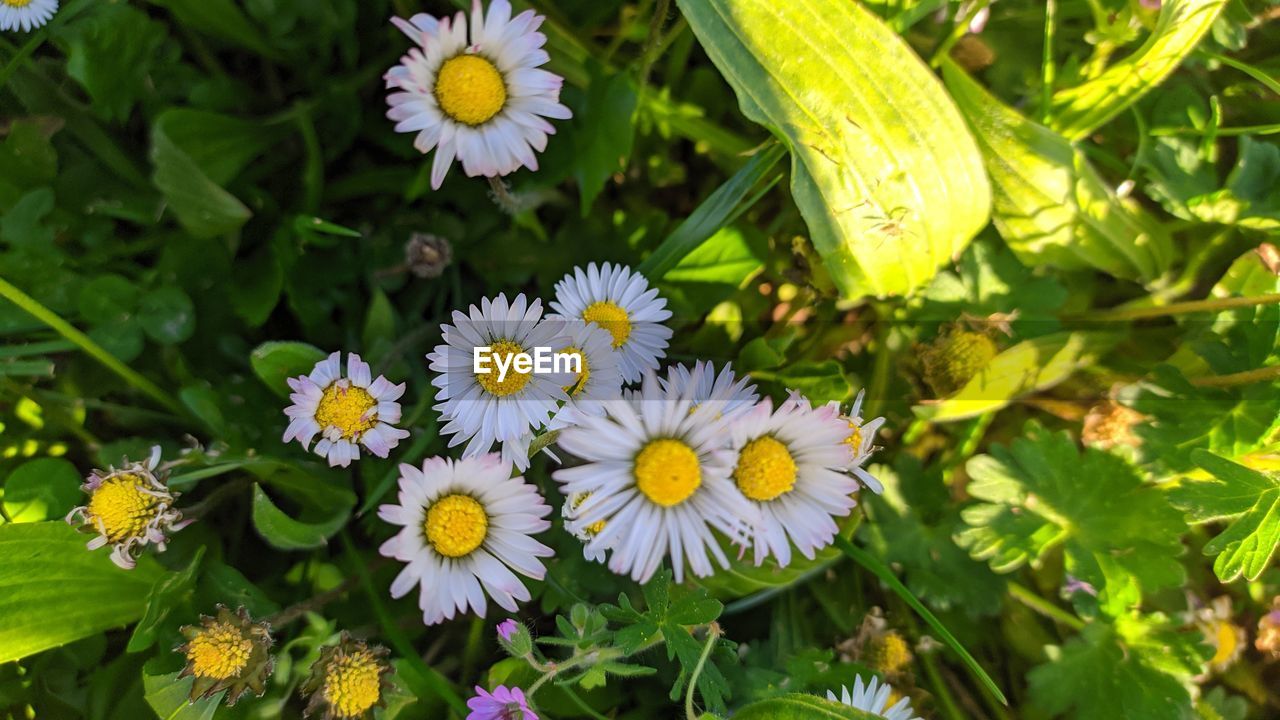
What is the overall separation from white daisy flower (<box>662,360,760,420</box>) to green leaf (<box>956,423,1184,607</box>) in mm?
525

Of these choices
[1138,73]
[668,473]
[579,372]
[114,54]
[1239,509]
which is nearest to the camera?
[668,473]

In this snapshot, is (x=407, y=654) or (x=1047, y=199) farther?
(x=1047, y=199)

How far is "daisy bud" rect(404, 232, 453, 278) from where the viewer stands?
1.48 m

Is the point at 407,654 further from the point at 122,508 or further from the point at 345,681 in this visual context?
the point at 122,508

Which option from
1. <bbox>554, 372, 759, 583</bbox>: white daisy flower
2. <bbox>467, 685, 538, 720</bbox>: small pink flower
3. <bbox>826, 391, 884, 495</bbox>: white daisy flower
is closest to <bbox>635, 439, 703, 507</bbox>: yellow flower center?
<bbox>554, 372, 759, 583</bbox>: white daisy flower

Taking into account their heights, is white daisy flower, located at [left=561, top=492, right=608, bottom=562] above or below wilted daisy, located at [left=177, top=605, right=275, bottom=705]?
above

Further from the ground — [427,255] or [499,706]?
[427,255]

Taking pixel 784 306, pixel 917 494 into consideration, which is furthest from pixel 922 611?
pixel 784 306

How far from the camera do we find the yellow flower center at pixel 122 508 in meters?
1.23

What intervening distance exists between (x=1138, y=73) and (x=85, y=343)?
6.10 ft

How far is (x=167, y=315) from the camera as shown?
1432 mm

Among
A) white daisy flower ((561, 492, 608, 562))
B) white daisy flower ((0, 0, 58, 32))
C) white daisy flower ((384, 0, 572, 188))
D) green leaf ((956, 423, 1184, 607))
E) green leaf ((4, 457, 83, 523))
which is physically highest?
white daisy flower ((0, 0, 58, 32))

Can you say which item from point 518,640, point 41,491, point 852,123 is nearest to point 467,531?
point 518,640

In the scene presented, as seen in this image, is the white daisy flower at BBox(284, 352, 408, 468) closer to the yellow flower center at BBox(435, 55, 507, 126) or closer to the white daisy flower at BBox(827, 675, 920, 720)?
the yellow flower center at BBox(435, 55, 507, 126)
